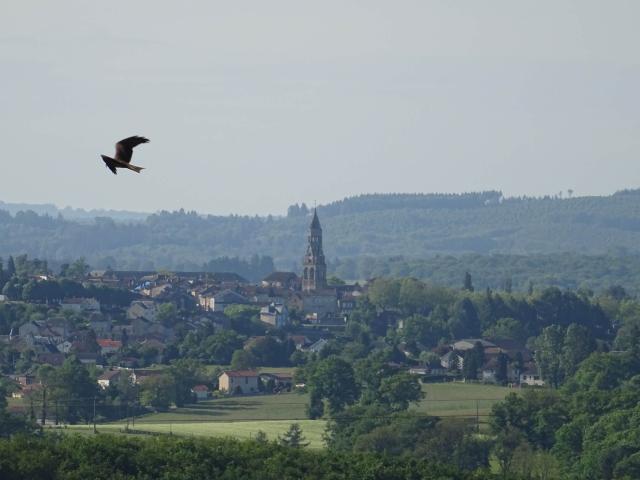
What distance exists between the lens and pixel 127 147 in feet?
89.6

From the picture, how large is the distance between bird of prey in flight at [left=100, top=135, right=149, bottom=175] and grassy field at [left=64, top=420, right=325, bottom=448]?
5708 cm

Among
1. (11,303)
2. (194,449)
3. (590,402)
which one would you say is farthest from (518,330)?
(194,449)

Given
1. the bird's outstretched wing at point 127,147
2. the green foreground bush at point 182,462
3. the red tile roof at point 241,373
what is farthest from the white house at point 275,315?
the bird's outstretched wing at point 127,147

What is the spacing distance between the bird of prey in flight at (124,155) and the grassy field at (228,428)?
187 ft

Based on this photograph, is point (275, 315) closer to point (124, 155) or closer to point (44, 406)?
point (44, 406)

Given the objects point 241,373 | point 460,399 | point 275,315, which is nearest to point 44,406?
point 460,399

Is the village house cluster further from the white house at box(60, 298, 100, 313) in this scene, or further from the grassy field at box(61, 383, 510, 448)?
the grassy field at box(61, 383, 510, 448)

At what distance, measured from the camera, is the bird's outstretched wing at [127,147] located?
27.1 m

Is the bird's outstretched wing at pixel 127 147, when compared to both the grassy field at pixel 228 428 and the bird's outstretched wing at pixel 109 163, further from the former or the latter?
the grassy field at pixel 228 428

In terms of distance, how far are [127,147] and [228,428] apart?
63784mm

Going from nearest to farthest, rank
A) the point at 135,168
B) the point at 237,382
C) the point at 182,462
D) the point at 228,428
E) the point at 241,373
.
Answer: the point at 135,168, the point at 182,462, the point at 228,428, the point at 237,382, the point at 241,373

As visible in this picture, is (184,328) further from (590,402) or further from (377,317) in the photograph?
(590,402)

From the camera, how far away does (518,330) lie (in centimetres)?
16225

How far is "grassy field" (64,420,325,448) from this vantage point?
3403 inches
